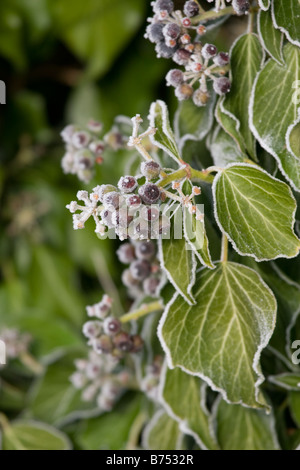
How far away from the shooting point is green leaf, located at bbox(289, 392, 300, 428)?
440mm

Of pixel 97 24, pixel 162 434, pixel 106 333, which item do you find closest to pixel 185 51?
pixel 106 333

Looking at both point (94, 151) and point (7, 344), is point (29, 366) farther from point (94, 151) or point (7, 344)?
point (94, 151)

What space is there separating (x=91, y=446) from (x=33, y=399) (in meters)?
0.09

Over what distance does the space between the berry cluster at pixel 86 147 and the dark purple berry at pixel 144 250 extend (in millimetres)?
63

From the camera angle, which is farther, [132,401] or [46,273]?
[46,273]

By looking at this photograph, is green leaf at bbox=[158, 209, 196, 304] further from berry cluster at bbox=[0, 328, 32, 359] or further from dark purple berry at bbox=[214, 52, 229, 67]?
berry cluster at bbox=[0, 328, 32, 359]

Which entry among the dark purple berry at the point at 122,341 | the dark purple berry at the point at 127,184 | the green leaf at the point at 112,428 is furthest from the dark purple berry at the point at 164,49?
the green leaf at the point at 112,428

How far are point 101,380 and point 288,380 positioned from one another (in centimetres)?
18

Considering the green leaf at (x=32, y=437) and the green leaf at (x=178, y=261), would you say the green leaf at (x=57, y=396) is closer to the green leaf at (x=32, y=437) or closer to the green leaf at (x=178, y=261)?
the green leaf at (x=32, y=437)

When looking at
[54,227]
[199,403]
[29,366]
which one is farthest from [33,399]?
[54,227]

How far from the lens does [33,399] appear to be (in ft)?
1.89

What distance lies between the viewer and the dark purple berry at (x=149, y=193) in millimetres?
311

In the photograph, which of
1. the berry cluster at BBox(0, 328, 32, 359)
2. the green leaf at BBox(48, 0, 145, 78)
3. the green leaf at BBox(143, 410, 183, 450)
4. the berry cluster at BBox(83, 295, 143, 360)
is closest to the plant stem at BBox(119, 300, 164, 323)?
the berry cluster at BBox(83, 295, 143, 360)

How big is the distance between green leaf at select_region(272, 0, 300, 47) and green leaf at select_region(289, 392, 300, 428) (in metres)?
0.26
